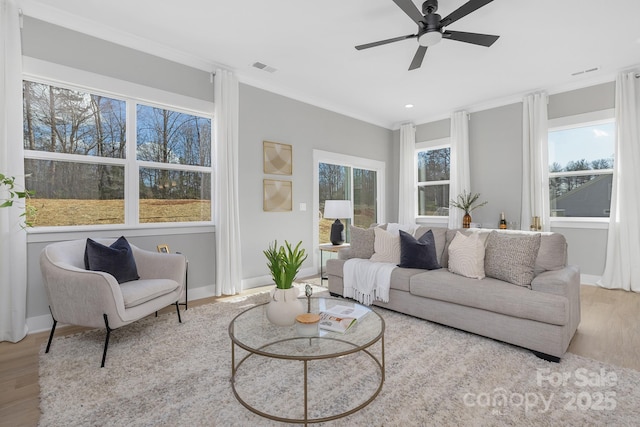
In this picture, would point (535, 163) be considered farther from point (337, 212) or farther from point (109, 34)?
Answer: point (109, 34)

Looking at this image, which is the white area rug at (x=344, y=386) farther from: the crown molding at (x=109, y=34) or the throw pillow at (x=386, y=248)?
the crown molding at (x=109, y=34)

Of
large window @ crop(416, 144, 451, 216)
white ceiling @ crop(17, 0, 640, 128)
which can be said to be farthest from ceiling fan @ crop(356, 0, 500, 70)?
large window @ crop(416, 144, 451, 216)

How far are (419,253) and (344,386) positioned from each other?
1.68 m

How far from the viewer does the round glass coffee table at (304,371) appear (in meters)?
1.64

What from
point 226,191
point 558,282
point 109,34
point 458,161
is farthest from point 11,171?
point 458,161

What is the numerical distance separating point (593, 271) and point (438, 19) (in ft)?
13.5

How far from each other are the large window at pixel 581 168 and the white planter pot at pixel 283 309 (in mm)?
4662

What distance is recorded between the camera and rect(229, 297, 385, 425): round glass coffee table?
1644 mm

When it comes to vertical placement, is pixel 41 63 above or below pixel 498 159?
above

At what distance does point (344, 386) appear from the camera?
1903 millimetres

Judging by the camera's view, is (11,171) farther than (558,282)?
Yes

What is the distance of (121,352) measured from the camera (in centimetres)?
238

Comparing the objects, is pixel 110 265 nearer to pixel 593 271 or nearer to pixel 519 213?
pixel 519 213

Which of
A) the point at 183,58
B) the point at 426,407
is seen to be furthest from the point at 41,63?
the point at 426,407
